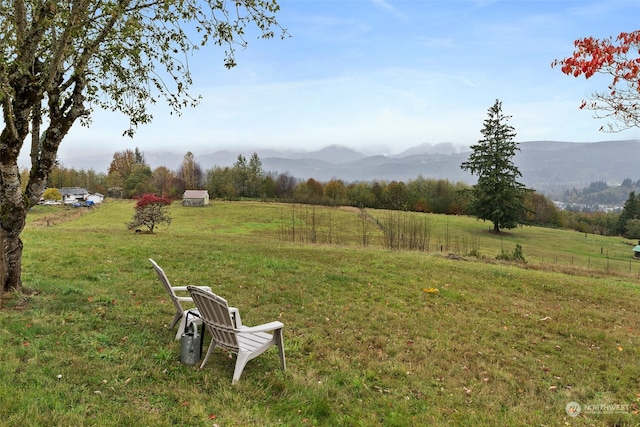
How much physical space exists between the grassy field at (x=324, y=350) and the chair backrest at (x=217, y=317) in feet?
1.26

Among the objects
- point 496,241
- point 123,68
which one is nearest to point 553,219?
point 496,241

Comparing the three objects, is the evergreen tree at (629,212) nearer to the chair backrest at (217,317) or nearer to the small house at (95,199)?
the chair backrest at (217,317)

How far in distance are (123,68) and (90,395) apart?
6166 millimetres

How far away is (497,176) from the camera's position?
38344 millimetres

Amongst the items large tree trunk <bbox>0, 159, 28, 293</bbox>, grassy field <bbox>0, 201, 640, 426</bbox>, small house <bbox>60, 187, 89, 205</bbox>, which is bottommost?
grassy field <bbox>0, 201, 640, 426</bbox>

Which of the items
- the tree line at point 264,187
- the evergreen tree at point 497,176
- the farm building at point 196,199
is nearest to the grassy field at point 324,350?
the evergreen tree at point 497,176

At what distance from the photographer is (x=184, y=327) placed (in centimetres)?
484

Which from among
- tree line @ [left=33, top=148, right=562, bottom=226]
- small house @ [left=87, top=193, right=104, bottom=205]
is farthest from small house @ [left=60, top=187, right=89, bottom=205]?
tree line @ [left=33, top=148, right=562, bottom=226]

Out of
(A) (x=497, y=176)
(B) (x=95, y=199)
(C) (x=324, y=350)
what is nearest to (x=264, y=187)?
(B) (x=95, y=199)

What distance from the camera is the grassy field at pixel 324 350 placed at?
136 inches

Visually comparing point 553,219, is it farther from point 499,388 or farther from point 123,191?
point 123,191

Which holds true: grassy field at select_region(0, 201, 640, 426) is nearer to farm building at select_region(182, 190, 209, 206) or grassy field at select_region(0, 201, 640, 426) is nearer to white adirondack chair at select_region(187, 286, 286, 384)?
white adirondack chair at select_region(187, 286, 286, 384)

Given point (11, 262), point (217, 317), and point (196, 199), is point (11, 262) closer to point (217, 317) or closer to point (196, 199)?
point (217, 317)

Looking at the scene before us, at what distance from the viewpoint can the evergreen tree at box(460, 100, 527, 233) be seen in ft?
125
